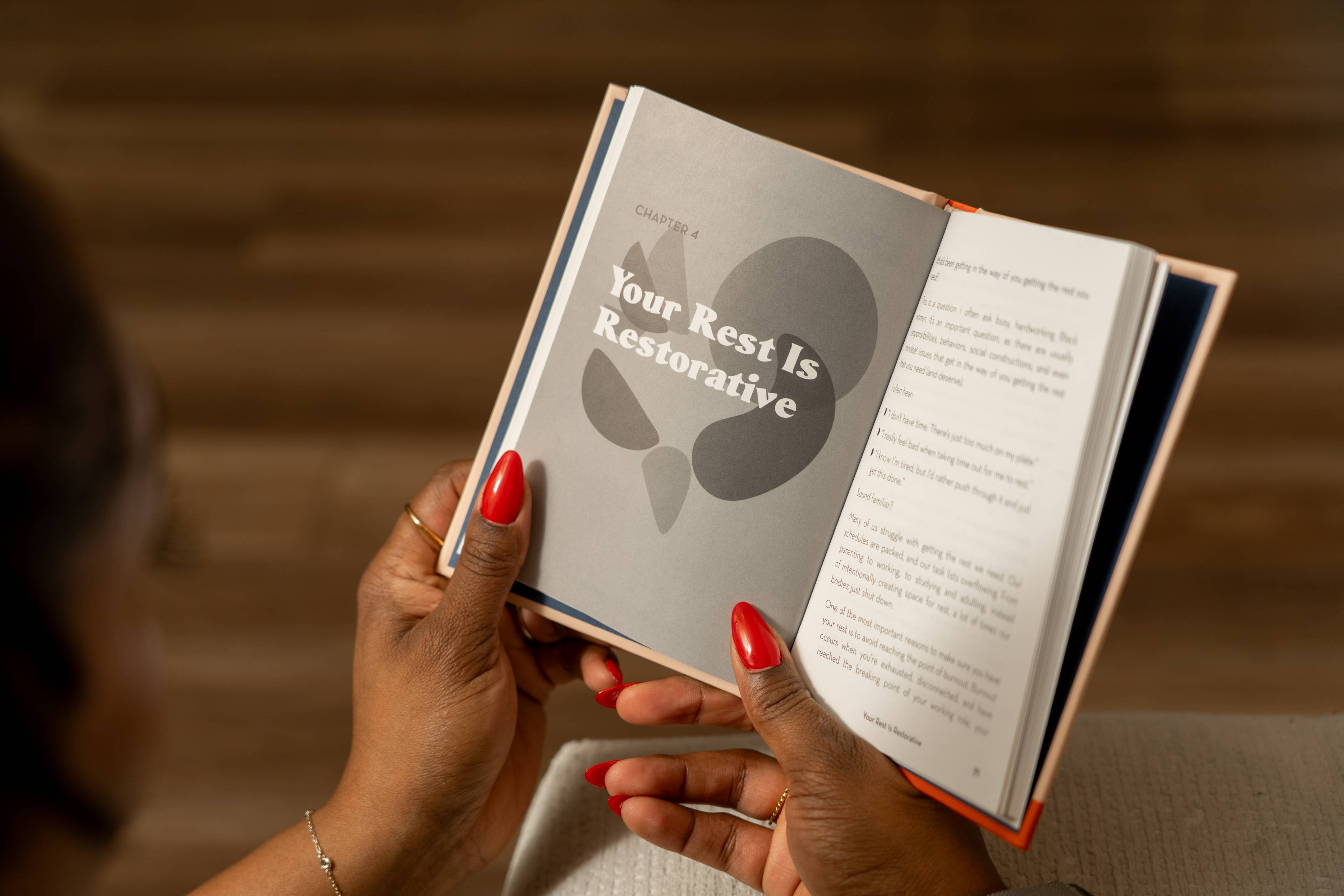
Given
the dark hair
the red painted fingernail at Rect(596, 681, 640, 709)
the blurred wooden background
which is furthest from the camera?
the blurred wooden background

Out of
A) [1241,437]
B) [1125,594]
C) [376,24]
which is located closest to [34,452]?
[1125,594]

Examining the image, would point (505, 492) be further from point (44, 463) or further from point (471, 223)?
point (471, 223)

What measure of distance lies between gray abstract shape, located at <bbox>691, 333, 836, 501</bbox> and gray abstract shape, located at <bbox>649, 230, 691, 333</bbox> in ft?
0.28

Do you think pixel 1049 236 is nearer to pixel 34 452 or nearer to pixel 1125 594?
pixel 34 452

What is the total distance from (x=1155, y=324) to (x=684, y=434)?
357 millimetres

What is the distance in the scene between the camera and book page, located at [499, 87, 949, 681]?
0.67 metres

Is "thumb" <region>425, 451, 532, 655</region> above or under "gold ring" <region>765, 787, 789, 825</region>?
above

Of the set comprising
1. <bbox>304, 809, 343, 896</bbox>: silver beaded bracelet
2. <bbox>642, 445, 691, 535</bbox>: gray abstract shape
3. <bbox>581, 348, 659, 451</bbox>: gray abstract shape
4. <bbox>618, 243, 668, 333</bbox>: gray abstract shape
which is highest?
<bbox>618, 243, 668, 333</bbox>: gray abstract shape

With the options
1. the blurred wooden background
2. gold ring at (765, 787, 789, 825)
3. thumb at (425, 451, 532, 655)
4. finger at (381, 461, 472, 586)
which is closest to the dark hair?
thumb at (425, 451, 532, 655)

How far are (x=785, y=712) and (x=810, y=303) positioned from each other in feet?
1.06

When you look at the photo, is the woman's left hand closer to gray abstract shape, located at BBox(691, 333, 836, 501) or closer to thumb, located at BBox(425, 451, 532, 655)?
thumb, located at BBox(425, 451, 532, 655)

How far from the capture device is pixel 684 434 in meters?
0.69

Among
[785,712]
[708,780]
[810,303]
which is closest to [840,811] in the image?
[785,712]

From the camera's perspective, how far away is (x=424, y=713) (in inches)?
29.1
